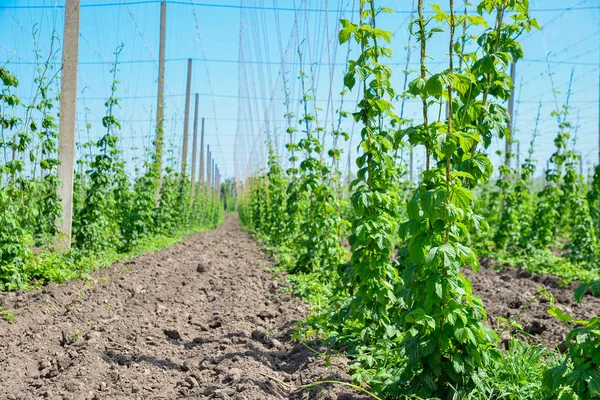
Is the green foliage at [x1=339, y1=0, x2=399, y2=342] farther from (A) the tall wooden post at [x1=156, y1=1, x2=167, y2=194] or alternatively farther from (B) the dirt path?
(A) the tall wooden post at [x1=156, y1=1, x2=167, y2=194]

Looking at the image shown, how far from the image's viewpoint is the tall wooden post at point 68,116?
8.70 meters

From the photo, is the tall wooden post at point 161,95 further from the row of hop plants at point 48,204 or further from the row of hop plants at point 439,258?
the row of hop plants at point 439,258

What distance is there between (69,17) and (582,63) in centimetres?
1470

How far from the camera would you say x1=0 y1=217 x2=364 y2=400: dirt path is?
3740 millimetres

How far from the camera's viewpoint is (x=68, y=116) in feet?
28.8

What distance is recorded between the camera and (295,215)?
10859 millimetres

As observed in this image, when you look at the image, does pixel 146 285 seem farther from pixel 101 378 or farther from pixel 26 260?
pixel 101 378

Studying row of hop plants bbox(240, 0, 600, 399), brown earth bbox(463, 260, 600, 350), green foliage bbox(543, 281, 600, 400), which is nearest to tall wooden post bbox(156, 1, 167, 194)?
brown earth bbox(463, 260, 600, 350)

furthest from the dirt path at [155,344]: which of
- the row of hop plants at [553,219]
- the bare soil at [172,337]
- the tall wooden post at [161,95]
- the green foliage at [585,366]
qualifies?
the tall wooden post at [161,95]

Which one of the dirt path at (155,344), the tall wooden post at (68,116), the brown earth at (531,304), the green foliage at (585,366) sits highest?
the tall wooden post at (68,116)

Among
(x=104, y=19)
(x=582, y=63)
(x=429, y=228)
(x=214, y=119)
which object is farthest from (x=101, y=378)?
(x=214, y=119)

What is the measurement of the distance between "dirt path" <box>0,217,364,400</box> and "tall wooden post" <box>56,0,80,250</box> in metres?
1.73

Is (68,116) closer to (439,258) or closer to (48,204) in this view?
(48,204)

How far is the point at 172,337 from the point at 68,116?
16.9ft
